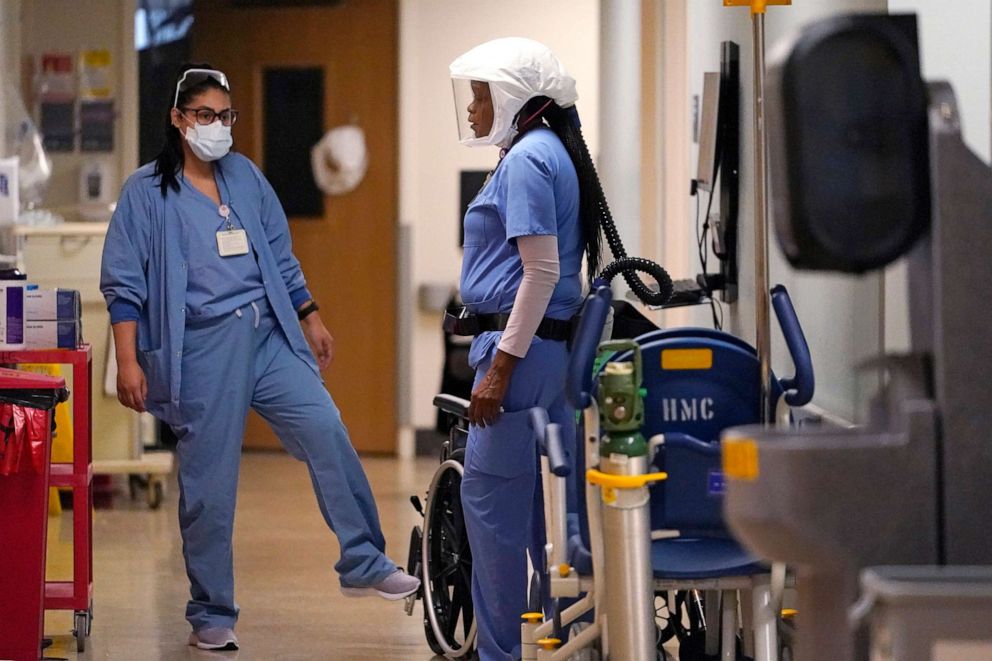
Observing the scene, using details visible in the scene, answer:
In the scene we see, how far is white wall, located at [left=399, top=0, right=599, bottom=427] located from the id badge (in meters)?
3.66

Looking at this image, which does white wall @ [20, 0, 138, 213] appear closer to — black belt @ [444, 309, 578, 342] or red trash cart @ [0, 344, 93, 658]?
red trash cart @ [0, 344, 93, 658]

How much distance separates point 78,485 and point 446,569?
1018 millimetres

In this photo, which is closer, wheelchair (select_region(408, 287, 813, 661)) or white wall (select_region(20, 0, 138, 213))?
wheelchair (select_region(408, 287, 813, 661))

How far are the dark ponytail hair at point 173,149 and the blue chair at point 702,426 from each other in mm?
1898

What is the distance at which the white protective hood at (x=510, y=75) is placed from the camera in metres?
3.34

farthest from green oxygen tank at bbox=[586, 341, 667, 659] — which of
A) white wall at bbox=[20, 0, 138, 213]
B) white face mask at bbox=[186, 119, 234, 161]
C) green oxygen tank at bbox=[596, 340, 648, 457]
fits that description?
white wall at bbox=[20, 0, 138, 213]

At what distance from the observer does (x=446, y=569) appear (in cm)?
399

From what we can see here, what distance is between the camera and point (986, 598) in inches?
63.9

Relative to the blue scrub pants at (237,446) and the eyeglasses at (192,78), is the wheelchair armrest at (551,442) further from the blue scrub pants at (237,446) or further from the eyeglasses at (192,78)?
the eyeglasses at (192,78)

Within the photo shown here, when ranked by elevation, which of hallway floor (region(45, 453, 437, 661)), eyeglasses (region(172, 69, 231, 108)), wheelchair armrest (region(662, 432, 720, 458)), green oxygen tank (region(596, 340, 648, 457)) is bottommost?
hallway floor (region(45, 453, 437, 661))

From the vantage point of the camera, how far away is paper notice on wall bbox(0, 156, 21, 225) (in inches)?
227

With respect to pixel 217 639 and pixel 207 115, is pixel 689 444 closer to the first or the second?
pixel 217 639

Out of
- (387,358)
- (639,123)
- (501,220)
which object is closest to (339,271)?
(387,358)

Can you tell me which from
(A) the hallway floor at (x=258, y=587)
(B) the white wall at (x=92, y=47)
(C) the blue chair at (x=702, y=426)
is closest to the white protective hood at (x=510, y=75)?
(C) the blue chair at (x=702, y=426)
